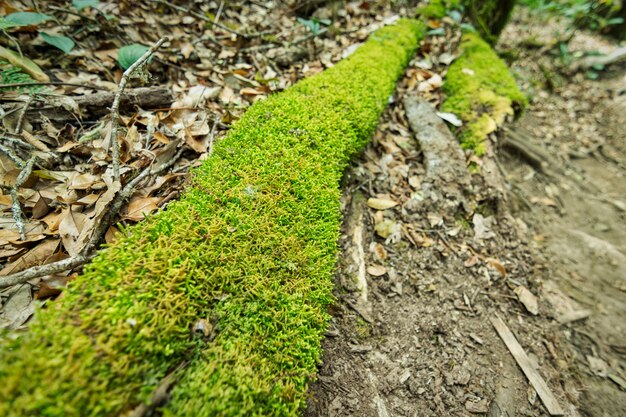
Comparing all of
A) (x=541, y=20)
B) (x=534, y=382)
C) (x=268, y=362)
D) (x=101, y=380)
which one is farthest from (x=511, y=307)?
(x=541, y=20)

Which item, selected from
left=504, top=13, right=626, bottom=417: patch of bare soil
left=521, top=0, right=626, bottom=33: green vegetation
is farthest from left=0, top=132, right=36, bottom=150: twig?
left=521, top=0, right=626, bottom=33: green vegetation

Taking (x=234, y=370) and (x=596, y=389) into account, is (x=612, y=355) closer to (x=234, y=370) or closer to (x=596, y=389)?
(x=596, y=389)

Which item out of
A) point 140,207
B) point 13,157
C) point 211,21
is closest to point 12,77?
point 13,157

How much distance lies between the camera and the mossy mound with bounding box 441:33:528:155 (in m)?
3.56

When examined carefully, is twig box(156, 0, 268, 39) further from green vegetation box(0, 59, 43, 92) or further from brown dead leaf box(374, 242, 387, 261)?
brown dead leaf box(374, 242, 387, 261)

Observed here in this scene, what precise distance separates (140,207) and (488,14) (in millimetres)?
6138

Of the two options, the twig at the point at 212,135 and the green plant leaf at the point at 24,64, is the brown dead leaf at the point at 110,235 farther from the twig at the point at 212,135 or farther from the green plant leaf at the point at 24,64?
the green plant leaf at the point at 24,64

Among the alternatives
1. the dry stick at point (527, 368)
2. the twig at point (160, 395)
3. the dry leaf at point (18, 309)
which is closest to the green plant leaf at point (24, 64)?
the dry leaf at point (18, 309)

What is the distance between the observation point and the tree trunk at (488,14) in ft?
17.2

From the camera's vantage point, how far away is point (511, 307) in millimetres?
2879

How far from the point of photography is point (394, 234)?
281cm

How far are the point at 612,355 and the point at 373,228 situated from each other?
258 cm

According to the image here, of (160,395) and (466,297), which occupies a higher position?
(160,395)

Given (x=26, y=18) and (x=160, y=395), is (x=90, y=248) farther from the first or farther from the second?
(x=26, y=18)
